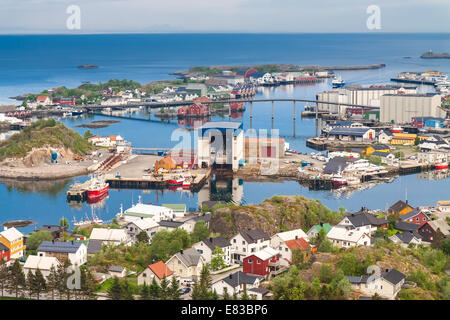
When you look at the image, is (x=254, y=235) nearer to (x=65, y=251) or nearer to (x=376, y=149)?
(x=65, y=251)

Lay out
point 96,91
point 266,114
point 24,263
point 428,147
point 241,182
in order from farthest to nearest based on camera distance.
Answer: point 96,91
point 266,114
point 428,147
point 241,182
point 24,263

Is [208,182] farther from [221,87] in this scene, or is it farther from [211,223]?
[221,87]

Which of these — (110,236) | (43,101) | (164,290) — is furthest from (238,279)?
(43,101)

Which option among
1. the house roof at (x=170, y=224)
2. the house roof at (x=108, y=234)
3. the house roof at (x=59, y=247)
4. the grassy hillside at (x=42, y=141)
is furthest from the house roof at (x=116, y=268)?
the grassy hillside at (x=42, y=141)

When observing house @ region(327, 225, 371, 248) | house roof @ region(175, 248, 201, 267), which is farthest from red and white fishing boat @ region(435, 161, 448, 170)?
house roof @ region(175, 248, 201, 267)
